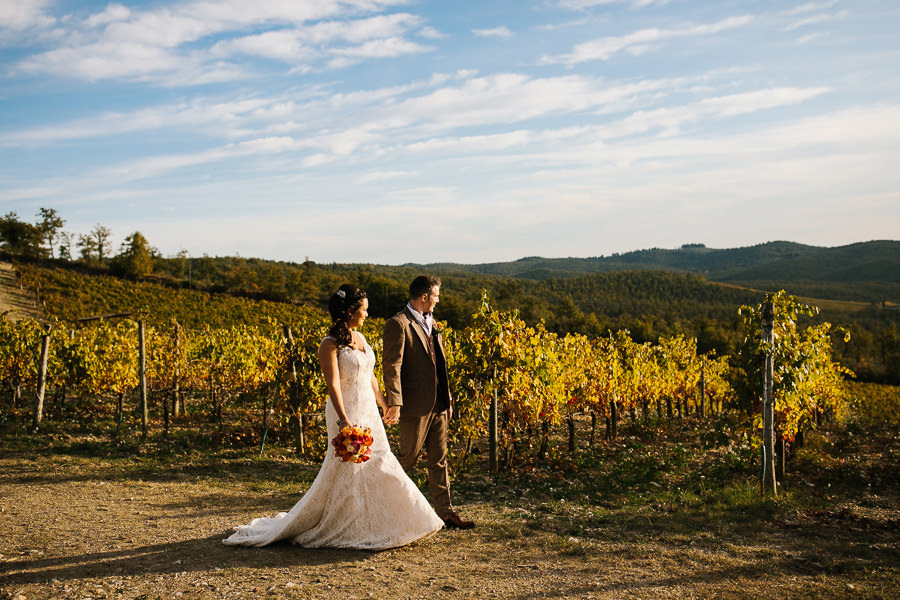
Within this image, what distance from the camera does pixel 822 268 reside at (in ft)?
505

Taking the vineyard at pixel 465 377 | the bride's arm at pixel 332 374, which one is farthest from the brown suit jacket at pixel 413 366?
the vineyard at pixel 465 377

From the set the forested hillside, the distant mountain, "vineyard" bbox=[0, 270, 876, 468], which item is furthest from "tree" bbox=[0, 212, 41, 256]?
the distant mountain

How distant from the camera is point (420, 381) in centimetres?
416

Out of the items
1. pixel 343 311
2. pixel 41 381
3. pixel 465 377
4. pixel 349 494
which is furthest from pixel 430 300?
pixel 41 381

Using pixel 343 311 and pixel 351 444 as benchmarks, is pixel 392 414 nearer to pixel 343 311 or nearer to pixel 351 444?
pixel 351 444

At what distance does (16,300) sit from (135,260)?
15.9 m

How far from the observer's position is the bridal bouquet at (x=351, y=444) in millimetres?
3777

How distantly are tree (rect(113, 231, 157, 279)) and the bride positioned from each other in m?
57.4

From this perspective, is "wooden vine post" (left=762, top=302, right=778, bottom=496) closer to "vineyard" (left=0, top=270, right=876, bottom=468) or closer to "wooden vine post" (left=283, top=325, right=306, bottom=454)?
"vineyard" (left=0, top=270, right=876, bottom=468)

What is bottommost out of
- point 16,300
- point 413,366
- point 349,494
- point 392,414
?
point 349,494

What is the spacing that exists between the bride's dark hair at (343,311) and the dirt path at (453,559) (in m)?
1.42

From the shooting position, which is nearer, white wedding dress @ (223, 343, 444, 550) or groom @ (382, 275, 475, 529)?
white wedding dress @ (223, 343, 444, 550)

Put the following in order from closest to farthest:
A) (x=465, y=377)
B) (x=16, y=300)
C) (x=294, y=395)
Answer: (x=465, y=377) < (x=294, y=395) < (x=16, y=300)

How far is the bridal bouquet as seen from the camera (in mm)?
3777
